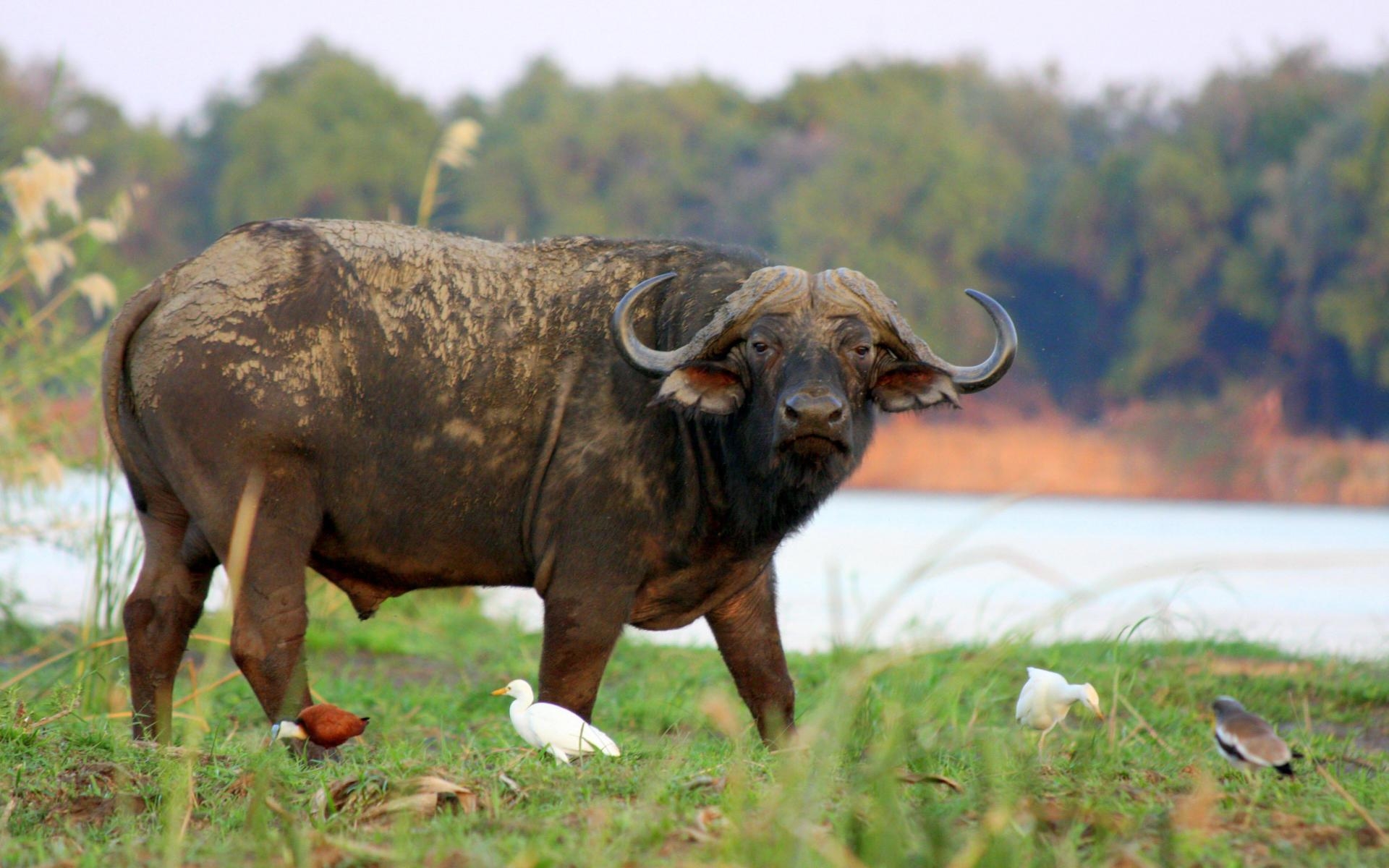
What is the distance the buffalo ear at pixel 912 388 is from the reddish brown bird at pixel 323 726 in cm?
208

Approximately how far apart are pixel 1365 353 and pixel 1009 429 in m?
6.89

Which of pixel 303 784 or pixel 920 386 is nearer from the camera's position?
pixel 303 784

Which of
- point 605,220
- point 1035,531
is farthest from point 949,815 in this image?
point 605,220

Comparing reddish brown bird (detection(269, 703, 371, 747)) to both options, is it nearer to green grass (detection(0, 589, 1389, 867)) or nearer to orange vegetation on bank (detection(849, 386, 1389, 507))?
green grass (detection(0, 589, 1389, 867))

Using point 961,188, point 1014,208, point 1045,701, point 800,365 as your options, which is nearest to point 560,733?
point 800,365

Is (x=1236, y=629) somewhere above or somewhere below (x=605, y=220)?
above

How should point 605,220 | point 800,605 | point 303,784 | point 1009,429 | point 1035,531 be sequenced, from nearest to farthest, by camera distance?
1. point 303,784
2. point 800,605
3. point 1035,531
4. point 1009,429
5. point 605,220

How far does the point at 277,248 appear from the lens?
209 inches

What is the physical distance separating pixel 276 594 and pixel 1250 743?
122 inches

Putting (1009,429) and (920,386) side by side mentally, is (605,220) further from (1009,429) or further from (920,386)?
(920,386)

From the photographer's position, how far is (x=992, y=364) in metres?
5.29

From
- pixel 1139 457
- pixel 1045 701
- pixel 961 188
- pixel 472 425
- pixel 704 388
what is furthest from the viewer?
pixel 961 188

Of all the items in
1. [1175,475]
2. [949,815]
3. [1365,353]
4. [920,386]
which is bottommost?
[1175,475]

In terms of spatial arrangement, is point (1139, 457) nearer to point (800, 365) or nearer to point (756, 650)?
point (756, 650)
